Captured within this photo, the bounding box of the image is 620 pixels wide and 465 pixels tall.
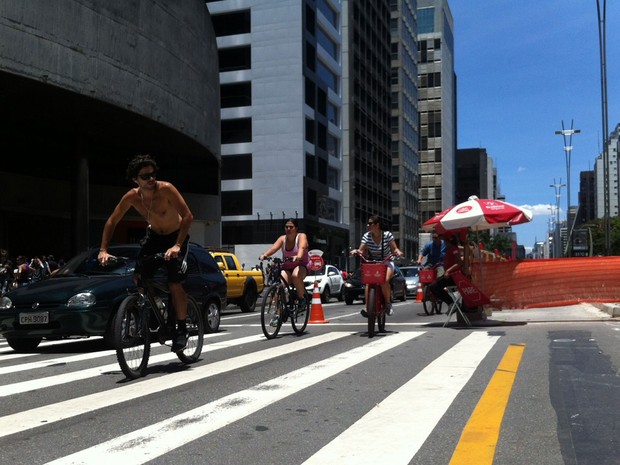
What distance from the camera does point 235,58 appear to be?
59781mm

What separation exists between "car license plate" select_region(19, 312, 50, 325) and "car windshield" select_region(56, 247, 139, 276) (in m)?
1.17

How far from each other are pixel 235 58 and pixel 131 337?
56.2 m

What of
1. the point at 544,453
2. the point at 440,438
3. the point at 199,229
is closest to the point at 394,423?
the point at 440,438

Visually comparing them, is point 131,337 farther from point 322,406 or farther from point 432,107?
point 432,107

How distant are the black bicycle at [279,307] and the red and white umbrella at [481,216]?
11.0ft

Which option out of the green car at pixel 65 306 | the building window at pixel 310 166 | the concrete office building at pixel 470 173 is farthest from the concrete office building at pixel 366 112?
the concrete office building at pixel 470 173

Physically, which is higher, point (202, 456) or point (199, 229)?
point (199, 229)

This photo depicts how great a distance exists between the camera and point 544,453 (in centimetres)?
369

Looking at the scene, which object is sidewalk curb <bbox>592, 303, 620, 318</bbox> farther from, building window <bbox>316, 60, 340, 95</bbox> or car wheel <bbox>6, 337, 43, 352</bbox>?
building window <bbox>316, 60, 340, 95</bbox>

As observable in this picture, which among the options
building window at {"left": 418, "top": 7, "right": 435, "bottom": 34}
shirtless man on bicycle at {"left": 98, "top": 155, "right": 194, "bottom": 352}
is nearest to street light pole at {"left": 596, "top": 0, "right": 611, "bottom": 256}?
shirtless man on bicycle at {"left": 98, "top": 155, "right": 194, "bottom": 352}

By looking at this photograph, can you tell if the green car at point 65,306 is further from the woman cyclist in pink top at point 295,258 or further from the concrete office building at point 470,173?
the concrete office building at point 470,173

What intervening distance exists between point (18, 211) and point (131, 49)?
43.8ft

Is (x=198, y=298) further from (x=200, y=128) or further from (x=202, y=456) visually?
(x=200, y=128)

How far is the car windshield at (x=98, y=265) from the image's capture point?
9492 mm
